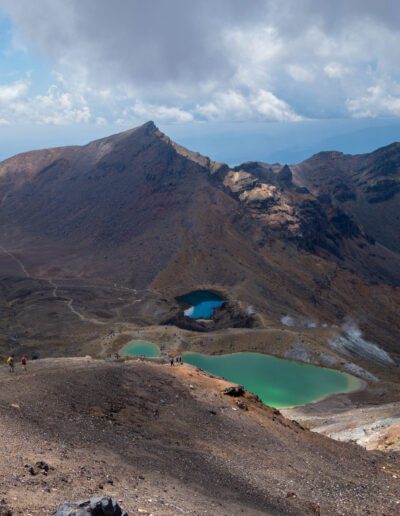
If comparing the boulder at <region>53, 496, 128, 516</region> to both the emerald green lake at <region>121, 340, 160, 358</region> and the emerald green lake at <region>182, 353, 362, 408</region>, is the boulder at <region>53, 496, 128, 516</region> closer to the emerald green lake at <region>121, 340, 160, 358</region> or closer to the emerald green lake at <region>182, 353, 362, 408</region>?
the emerald green lake at <region>182, 353, 362, 408</region>

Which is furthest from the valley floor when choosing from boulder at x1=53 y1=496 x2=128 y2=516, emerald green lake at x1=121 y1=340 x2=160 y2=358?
emerald green lake at x1=121 y1=340 x2=160 y2=358

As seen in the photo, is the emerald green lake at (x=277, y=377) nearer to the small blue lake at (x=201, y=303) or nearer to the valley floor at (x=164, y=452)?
the small blue lake at (x=201, y=303)

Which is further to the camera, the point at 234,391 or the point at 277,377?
the point at 277,377

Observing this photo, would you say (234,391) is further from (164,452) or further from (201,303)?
(201,303)

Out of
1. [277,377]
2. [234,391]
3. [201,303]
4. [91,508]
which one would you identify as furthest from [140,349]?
[91,508]

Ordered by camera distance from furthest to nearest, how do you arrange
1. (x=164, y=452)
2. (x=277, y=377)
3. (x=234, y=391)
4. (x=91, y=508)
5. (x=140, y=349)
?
(x=140, y=349) → (x=277, y=377) → (x=234, y=391) → (x=164, y=452) → (x=91, y=508)

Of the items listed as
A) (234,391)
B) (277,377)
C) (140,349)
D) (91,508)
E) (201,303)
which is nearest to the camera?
(91,508)
